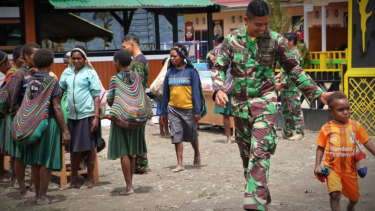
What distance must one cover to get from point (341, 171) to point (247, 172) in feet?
2.79

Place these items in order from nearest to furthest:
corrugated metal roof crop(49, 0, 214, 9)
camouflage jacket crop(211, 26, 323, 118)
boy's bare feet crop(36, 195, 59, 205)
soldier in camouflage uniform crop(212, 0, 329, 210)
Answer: soldier in camouflage uniform crop(212, 0, 329, 210) < camouflage jacket crop(211, 26, 323, 118) < boy's bare feet crop(36, 195, 59, 205) < corrugated metal roof crop(49, 0, 214, 9)

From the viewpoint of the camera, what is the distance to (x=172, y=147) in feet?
39.7

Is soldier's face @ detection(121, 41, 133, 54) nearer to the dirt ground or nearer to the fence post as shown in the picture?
the dirt ground

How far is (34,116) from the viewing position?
7188mm

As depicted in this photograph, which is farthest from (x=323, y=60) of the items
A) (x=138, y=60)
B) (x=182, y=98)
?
(x=138, y=60)

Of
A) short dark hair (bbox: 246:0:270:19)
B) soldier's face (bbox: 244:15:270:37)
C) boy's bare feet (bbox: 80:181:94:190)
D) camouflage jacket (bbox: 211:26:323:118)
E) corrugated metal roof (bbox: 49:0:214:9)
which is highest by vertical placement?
corrugated metal roof (bbox: 49:0:214:9)

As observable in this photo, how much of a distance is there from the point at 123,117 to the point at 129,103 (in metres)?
0.20

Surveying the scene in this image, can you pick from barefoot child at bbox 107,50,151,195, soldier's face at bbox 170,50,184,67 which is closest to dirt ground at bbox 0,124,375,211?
barefoot child at bbox 107,50,151,195

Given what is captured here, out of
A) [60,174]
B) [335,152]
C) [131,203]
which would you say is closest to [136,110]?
[131,203]

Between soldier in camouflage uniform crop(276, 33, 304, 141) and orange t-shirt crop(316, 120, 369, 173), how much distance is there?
6306 mm

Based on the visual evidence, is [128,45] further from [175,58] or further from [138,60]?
[175,58]

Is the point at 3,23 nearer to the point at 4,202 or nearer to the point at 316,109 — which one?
the point at 316,109

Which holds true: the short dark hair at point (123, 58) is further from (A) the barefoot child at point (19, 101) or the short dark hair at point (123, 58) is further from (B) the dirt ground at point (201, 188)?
(B) the dirt ground at point (201, 188)

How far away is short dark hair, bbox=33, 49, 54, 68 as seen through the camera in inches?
287
